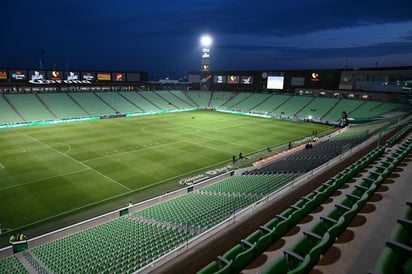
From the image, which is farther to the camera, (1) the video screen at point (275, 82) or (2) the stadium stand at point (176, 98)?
(2) the stadium stand at point (176, 98)

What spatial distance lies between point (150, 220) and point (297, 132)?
121ft

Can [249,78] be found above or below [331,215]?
above

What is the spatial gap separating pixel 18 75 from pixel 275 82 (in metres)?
61.4

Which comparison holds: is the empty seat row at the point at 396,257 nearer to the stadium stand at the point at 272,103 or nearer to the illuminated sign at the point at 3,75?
the stadium stand at the point at 272,103

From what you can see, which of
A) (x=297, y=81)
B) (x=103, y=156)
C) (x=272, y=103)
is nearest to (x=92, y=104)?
(x=103, y=156)

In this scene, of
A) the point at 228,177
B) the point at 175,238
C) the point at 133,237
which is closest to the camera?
the point at 175,238

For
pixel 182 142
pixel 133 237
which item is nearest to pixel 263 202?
pixel 133 237

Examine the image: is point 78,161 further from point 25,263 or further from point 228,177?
point 25,263

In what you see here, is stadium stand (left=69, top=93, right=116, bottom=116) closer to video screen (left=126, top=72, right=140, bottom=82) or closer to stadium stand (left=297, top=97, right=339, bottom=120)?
video screen (left=126, top=72, right=140, bottom=82)

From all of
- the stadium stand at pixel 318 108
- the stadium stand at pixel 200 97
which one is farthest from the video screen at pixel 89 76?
the stadium stand at pixel 318 108

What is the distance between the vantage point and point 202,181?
22.9 metres

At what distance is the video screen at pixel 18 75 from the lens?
55.7 meters

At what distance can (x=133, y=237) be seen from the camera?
1169 centimetres

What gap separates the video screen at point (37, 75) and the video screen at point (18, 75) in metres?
1.10
